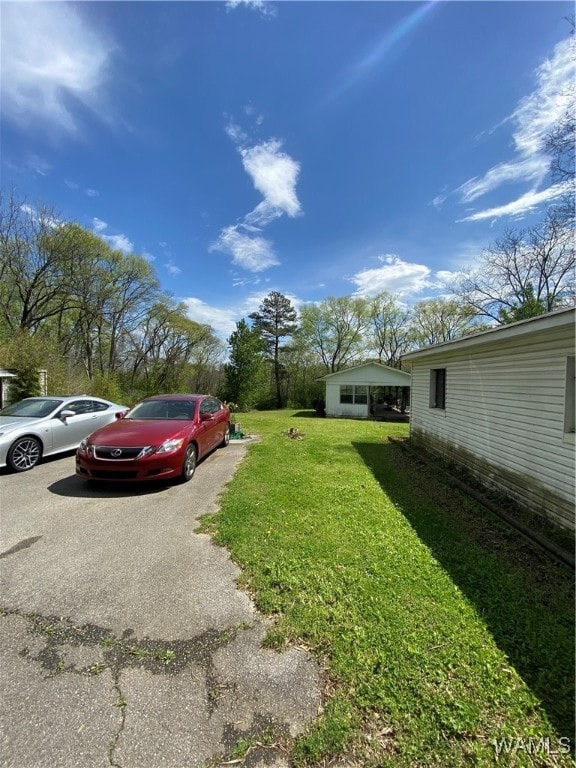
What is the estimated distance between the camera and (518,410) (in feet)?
15.6

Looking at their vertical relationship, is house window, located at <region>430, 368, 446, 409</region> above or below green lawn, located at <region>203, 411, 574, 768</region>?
above

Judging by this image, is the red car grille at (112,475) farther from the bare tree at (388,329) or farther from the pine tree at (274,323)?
the bare tree at (388,329)

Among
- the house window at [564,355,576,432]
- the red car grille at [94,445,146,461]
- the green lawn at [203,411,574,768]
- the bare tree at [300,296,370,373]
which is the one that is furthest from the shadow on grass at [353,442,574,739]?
Answer: the bare tree at [300,296,370,373]

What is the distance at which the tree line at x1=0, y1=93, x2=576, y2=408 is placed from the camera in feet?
47.5

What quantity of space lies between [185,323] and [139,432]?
24.8 m

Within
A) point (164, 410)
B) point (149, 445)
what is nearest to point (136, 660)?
point (149, 445)

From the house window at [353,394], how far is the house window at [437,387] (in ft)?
41.4

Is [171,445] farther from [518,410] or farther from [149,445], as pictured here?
[518,410]

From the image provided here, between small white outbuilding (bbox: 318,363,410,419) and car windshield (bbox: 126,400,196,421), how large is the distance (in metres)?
15.5

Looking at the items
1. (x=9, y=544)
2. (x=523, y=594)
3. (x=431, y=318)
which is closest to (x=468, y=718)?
(x=523, y=594)

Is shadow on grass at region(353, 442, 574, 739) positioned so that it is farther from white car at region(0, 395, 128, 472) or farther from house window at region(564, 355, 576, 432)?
white car at region(0, 395, 128, 472)

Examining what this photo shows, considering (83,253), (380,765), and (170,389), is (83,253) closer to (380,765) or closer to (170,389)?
(170,389)

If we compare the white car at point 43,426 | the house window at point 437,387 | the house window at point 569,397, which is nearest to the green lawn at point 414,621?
the house window at point 569,397

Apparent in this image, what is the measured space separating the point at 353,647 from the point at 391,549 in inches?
55.2
